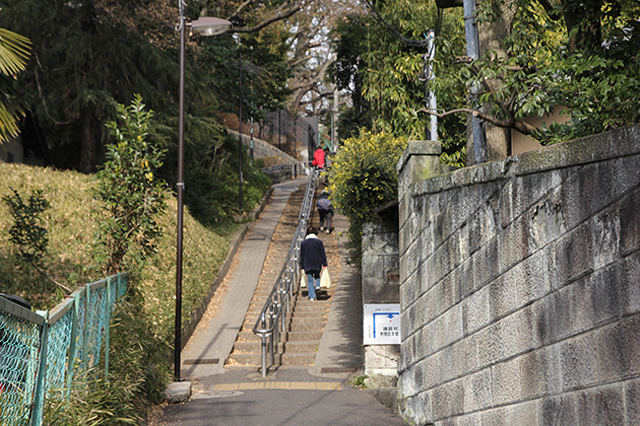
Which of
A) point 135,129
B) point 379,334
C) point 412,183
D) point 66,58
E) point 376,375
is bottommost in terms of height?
point 376,375

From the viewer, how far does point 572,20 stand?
5637mm

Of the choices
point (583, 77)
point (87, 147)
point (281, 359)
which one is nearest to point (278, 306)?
point (281, 359)

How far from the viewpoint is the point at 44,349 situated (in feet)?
14.4

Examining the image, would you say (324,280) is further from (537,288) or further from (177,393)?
(537,288)

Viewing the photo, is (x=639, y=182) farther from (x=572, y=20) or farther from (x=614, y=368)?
(x=572, y=20)

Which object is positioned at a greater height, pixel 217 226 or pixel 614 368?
pixel 217 226

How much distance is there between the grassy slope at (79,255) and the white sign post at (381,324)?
3.42 m

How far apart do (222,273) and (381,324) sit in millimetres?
7668

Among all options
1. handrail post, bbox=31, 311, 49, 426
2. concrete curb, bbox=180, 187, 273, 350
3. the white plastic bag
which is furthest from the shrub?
handrail post, bbox=31, 311, 49, 426

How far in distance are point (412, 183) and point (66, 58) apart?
14.4m

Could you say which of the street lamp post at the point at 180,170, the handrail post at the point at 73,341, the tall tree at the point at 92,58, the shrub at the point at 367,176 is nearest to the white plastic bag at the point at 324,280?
the shrub at the point at 367,176

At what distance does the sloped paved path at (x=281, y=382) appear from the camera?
785 centimetres

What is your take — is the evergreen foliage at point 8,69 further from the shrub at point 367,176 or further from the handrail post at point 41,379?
the shrub at point 367,176

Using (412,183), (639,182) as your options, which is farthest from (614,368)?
(412,183)
